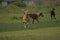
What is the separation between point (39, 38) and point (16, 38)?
1.46 metres

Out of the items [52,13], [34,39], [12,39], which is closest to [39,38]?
[34,39]

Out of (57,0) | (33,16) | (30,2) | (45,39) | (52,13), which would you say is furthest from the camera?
(30,2)

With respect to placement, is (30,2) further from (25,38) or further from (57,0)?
(25,38)

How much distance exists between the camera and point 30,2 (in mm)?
79312

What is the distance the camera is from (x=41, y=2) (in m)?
75.9

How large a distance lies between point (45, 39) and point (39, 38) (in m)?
0.67

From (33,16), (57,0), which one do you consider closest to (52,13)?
(33,16)

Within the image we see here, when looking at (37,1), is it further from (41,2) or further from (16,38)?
(16,38)

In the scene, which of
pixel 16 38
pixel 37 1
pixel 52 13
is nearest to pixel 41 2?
pixel 37 1

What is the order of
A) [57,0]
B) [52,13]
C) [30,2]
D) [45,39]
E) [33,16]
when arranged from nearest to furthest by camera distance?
[45,39] < [33,16] < [52,13] < [57,0] < [30,2]

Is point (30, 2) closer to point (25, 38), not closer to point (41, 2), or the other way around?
point (41, 2)

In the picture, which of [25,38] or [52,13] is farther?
[52,13]

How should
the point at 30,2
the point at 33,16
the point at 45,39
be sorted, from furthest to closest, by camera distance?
1. the point at 30,2
2. the point at 33,16
3. the point at 45,39

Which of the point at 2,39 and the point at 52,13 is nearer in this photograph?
the point at 2,39
